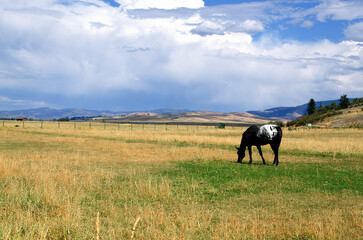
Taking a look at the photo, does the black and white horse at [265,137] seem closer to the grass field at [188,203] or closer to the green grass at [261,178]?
the green grass at [261,178]

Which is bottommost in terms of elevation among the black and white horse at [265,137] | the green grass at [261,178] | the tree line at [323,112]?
the green grass at [261,178]

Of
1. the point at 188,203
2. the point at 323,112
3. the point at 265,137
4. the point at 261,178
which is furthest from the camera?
the point at 323,112

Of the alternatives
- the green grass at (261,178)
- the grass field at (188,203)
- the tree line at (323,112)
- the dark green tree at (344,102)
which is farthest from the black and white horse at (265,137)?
the dark green tree at (344,102)

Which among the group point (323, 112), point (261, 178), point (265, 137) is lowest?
point (261, 178)

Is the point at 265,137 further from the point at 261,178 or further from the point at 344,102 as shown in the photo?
the point at 344,102

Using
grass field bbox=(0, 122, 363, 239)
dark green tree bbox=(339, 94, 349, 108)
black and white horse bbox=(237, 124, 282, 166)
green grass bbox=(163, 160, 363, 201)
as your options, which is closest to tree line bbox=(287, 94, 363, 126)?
dark green tree bbox=(339, 94, 349, 108)

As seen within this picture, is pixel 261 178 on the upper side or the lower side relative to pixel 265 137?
lower

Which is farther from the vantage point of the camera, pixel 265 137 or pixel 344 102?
pixel 344 102

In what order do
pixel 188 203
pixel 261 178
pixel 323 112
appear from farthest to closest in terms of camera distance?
pixel 323 112 < pixel 261 178 < pixel 188 203

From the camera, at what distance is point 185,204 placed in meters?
10.6

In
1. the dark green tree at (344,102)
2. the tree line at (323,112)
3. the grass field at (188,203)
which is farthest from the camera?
the dark green tree at (344,102)

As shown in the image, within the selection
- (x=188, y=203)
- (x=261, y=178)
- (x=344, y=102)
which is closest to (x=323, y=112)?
(x=344, y=102)

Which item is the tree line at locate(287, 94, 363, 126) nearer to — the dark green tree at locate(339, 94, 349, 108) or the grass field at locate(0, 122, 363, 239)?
the dark green tree at locate(339, 94, 349, 108)

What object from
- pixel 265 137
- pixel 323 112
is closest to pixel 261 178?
pixel 265 137
